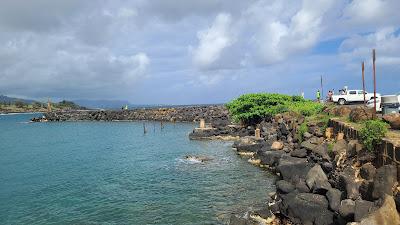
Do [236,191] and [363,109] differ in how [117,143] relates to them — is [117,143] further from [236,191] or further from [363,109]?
[363,109]

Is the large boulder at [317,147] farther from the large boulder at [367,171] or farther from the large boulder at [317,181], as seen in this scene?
the large boulder at [367,171]

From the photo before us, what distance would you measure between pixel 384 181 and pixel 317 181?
16.9ft

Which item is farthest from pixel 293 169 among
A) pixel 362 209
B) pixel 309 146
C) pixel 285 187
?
pixel 362 209

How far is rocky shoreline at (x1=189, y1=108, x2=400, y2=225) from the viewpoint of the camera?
15453 millimetres

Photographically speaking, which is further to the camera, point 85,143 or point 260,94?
point 85,143

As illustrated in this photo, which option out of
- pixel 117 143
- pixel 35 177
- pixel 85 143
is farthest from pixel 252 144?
pixel 85 143

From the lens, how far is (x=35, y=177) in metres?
39.8

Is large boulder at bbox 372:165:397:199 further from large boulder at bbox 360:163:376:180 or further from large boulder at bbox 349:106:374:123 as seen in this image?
large boulder at bbox 349:106:374:123

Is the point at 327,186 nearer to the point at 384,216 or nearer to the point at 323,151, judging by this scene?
the point at 384,216

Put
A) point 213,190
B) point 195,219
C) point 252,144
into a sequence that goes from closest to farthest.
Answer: point 195,219, point 213,190, point 252,144

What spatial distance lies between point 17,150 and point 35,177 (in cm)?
2809

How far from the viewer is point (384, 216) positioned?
46.7 ft

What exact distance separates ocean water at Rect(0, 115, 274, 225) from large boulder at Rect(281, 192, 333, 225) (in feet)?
13.1

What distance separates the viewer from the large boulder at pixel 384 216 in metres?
14.1
